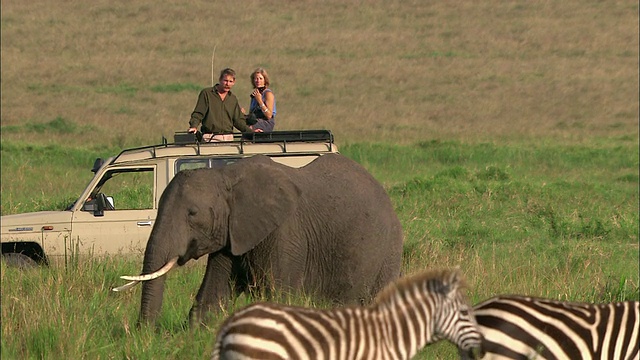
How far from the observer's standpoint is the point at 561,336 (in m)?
5.71

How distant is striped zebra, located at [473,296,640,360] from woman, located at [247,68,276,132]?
635 centimetres

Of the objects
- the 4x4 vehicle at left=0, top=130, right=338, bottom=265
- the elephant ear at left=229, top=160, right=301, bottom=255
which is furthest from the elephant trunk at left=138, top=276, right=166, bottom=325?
the 4x4 vehicle at left=0, top=130, right=338, bottom=265

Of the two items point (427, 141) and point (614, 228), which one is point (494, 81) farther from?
point (614, 228)

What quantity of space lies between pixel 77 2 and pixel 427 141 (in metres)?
27.9

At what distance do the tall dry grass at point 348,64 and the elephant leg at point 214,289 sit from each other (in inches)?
705

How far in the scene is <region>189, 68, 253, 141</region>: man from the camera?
36.9 ft

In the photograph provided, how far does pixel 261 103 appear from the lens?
12.0m

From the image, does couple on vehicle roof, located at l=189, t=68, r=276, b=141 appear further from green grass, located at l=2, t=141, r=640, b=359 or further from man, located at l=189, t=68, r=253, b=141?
green grass, located at l=2, t=141, r=640, b=359

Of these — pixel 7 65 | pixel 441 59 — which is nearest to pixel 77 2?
pixel 7 65

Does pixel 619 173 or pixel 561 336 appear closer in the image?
pixel 561 336

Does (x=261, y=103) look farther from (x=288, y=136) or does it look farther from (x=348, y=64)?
(x=348, y=64)

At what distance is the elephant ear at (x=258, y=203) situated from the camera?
8.16 meters

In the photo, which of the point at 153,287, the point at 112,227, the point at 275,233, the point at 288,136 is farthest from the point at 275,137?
the point at 153,287

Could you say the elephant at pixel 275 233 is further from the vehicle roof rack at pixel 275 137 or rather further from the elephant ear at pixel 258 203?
the vehicle roof rack at pixel 275 137
